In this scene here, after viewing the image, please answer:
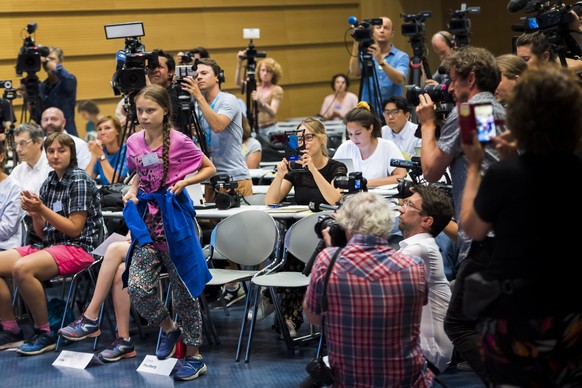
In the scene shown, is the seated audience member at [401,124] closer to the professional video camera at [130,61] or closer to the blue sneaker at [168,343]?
the professional video camera at [130,61]

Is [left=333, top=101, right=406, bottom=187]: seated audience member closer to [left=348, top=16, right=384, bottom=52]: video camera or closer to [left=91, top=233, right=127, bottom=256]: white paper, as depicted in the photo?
[left=348, top=16, right=384, bottom=52]: video camera

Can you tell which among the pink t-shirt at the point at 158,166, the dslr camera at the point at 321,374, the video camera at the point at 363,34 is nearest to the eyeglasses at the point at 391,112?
the video camera at the point at 363,34

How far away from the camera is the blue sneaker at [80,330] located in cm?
493

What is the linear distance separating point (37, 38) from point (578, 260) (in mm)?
7622

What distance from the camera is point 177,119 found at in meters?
5.84

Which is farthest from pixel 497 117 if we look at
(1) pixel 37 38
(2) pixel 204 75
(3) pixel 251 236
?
(1) pixel 37 38

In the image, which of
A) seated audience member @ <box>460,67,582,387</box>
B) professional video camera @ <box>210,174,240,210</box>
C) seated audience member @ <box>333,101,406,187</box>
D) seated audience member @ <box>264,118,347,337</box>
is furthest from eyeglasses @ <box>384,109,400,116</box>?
seated audience member @ <box>460,67,582,387</box>

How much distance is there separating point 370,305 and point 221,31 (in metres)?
7.80

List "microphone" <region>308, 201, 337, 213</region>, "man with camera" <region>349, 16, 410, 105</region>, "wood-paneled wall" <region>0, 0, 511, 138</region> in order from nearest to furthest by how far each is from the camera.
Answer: "microphone" <region>308, 201, 337, 213</region> < "man with camera" <region>349, 16, 410, 105</region> < "wood-paneled wall" <region>0, 0, 511, 138</region>

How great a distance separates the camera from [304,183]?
17.3 ft

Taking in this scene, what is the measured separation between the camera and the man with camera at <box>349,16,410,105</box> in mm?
7203

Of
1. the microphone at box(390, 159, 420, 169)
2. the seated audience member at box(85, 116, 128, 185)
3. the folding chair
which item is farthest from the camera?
the seated audience member at box(85, 116, 128, 185)

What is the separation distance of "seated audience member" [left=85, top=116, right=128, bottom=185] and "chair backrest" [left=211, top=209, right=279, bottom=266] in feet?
5.11

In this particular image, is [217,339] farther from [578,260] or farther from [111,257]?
[578,260]
